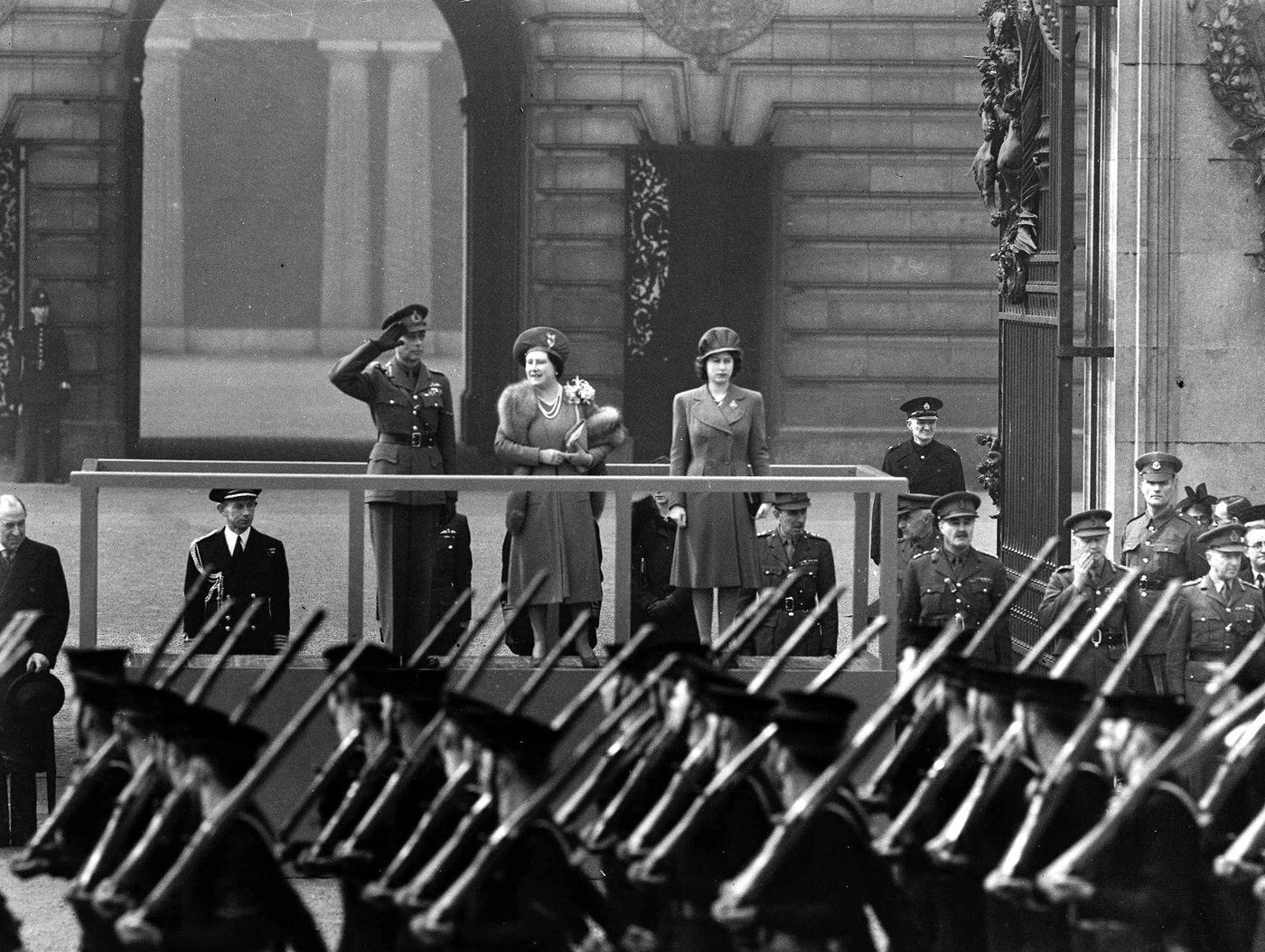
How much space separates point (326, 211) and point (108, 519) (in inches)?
724

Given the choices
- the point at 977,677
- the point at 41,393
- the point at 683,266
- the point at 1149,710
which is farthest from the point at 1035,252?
the point at 41,393

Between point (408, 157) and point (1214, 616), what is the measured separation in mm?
26761

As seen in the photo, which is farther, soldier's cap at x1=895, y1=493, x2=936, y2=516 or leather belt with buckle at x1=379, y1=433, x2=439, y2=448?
soldier's cap at x1=895, y1=493, x2=936, y2=516

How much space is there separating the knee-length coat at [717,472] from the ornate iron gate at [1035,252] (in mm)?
1596

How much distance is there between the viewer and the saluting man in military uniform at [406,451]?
33.7 feet

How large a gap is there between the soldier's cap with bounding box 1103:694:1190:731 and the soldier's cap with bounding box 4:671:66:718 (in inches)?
218

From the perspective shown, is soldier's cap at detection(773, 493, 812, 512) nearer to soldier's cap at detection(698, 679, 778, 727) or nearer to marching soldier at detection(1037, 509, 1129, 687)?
marching soldier at detection(1037, 509, 1129, 687)

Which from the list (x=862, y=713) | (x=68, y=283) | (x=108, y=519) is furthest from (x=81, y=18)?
(x=862, y=713)

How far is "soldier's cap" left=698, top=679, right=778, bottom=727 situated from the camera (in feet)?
20.1

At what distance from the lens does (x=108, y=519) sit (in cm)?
1931

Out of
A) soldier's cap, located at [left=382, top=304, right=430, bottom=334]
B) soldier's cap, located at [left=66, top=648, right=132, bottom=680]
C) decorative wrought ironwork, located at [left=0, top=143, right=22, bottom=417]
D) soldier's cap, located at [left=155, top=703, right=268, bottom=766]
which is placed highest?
decorative wrought ironwork, located at [left=0, top=143, right=22, bottom=417]

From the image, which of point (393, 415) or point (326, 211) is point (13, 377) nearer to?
point (393, 415)

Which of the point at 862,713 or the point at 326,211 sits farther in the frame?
the point at 326,211

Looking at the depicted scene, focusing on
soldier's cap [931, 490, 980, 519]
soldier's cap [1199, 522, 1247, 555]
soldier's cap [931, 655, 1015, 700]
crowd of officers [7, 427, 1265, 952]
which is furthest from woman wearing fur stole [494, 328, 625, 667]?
soldier's cap [931, 655, 1015, 700]
